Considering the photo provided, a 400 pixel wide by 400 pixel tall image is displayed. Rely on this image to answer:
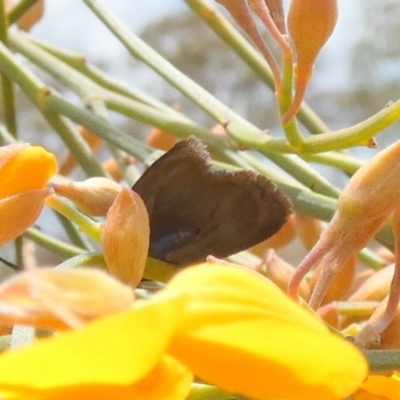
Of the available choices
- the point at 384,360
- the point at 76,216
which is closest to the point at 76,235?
the point at 76,216

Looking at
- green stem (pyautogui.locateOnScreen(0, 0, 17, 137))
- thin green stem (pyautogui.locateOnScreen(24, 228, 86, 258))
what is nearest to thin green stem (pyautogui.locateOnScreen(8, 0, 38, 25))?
green stem (pyautogui.locateOnScreen(0, 0, 17, 137))

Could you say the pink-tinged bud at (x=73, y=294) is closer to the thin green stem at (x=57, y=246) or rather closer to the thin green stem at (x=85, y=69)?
the thin green stem at (x=57, y=246)

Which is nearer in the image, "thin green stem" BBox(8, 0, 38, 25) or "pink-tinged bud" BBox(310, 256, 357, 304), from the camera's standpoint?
"pink-tinged bud" BBox(310, 256, 357, 304)

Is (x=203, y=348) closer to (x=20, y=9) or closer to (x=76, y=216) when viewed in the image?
(x=76, y=216)

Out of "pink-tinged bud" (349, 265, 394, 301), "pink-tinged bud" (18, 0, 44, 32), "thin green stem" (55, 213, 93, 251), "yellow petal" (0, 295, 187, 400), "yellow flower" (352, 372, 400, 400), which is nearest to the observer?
"yellow petal" (0, 295, 187, 400)

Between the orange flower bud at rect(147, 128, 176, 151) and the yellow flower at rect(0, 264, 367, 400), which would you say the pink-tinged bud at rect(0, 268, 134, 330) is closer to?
the yellow flower at rect(0, 264, 367, 400)

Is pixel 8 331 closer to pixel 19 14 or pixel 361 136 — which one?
pixel 361 136

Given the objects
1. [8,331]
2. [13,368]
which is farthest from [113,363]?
[8,331]
